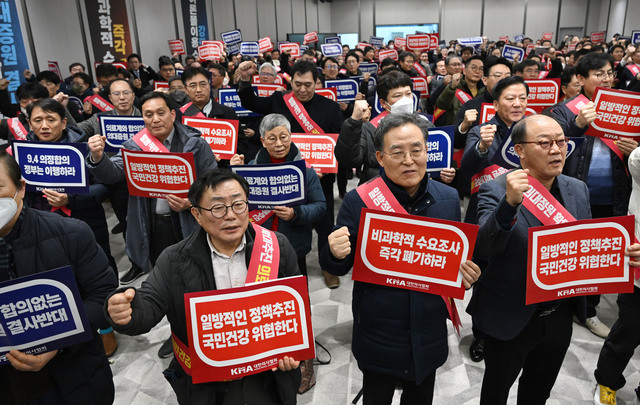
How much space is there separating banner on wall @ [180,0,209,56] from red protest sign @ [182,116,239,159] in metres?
11.6

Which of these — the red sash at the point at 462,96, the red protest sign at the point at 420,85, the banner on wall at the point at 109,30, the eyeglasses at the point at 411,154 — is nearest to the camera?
the eyeglasses at the point at 411,154

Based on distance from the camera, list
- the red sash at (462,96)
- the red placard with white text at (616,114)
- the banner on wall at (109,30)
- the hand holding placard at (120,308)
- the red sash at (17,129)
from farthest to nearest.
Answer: the banner on wall at (109,30) < the red sash at (462,96) < the red sash at (17,129) < the red placard with white text at (616,114) < the hand holding placard at (120,308)

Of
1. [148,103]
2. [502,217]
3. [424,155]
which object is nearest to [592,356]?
[502,217]

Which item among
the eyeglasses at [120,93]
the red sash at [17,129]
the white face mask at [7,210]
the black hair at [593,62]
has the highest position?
the black hair at [593,62]

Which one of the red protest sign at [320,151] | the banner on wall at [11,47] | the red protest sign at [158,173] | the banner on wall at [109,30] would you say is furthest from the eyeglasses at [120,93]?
the banner on wall at [109,30]

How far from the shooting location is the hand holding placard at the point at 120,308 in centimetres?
161

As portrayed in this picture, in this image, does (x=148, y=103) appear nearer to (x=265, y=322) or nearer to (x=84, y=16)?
(x=265, y=322)

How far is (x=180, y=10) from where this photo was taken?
14.2 metres

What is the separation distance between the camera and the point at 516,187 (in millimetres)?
1733

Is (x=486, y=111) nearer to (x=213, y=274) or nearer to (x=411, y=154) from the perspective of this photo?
(x=411, y=154)

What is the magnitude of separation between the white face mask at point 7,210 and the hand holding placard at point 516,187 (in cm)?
192

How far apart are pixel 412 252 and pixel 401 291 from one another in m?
0.19

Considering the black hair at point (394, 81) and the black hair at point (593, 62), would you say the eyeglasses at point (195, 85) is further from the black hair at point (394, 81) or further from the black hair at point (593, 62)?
the black hair at point (593, 62)

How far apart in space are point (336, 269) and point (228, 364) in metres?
0.58
